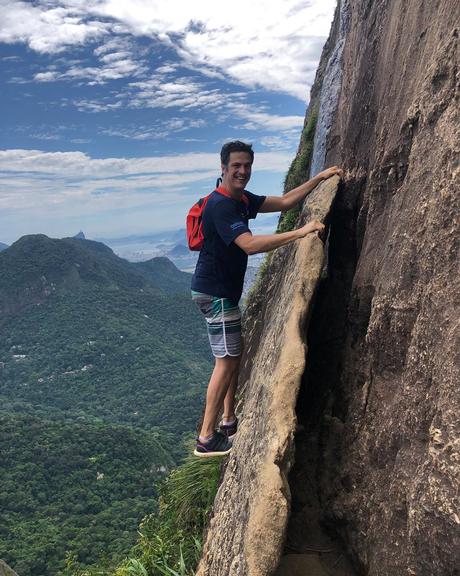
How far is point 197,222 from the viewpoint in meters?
4.92

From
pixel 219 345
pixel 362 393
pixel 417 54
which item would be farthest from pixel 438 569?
pixel 417 54

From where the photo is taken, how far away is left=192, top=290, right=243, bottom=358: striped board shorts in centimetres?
514

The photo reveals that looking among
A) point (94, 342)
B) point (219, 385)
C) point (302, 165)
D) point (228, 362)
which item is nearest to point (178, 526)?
point (219, 385)

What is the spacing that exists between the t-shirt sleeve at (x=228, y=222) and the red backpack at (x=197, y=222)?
249 millimetres

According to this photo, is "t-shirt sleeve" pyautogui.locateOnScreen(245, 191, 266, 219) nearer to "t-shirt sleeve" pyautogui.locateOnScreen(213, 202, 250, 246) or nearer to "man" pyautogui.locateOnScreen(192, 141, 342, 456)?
"man" pyautogui.locateOnScreen(192, 141, 342, 456)

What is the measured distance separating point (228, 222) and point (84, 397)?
103m

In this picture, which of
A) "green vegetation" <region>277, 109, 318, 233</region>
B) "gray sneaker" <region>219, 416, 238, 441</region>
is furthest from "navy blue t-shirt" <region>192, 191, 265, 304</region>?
"green vegetation" <region>277, 109, 318, 233</region>

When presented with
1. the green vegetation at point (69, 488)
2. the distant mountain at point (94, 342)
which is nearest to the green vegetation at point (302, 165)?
the green vegetation at point (69, 488)

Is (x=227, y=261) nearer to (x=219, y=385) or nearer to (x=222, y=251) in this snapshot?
(x=222, y=251)

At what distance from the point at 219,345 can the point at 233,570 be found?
7.62ft

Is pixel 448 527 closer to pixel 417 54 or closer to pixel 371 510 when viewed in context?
pixel 371 510

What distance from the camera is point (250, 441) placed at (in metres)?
3.89

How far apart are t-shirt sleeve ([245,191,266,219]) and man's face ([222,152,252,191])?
61 cm

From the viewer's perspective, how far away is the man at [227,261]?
178 inches
